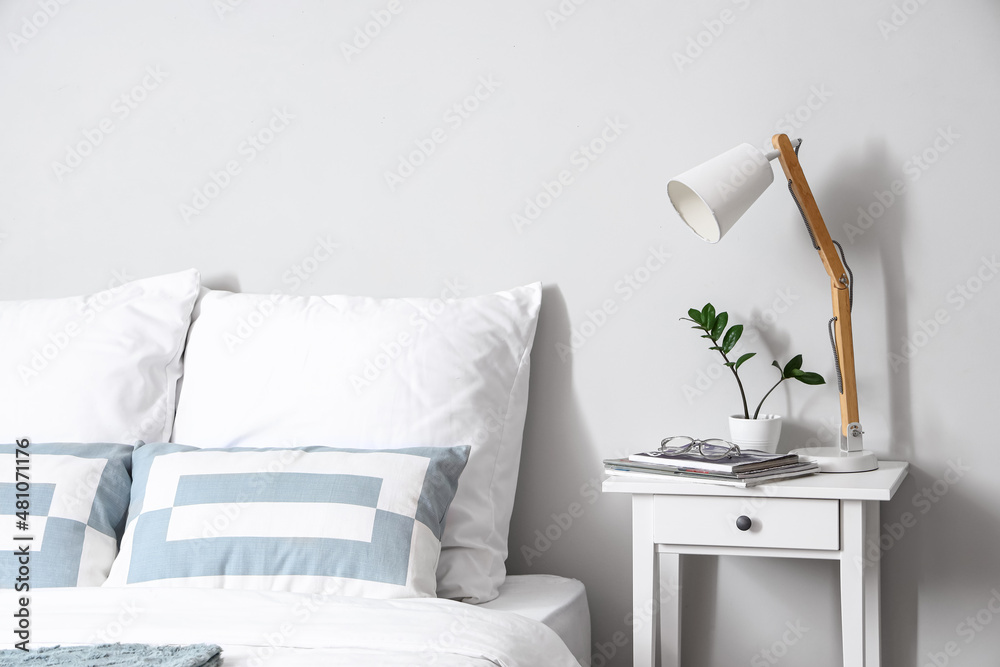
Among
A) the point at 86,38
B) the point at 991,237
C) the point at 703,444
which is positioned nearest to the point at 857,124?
the point at 991,237

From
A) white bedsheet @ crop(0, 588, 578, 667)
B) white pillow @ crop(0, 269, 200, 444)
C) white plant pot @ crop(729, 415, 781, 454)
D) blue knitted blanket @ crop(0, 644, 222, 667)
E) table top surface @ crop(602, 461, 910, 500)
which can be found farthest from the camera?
white pillow @ crop(0, 269, 200, 444)

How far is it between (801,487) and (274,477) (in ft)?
2.94

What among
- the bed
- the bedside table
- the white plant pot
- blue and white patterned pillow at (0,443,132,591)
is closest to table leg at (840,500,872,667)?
the bedside table

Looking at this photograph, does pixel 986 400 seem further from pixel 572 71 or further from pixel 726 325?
pixel 572 71

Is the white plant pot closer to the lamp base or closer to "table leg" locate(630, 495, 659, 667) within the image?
the lamp base

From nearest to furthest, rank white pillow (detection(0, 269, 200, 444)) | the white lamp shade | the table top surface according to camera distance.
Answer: the table top surface < the white lamp shade < white pillow (detection(0, 269, 200, 444))

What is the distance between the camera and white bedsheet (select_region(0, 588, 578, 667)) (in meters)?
1.10

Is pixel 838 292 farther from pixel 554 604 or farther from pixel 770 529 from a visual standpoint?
pixel 554 604

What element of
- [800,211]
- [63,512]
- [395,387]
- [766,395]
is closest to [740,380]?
[766,395]

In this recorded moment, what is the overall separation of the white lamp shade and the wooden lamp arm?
6 cm

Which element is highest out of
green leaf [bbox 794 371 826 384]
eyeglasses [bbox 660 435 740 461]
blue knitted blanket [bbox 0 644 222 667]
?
green leaf [bbox 794 371 826 384]

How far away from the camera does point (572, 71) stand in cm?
181

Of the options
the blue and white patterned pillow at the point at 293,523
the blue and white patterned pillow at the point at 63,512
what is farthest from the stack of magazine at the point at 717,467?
the blue and white patterned pillow at the point at 63,512

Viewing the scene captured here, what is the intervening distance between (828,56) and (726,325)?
0.59m
